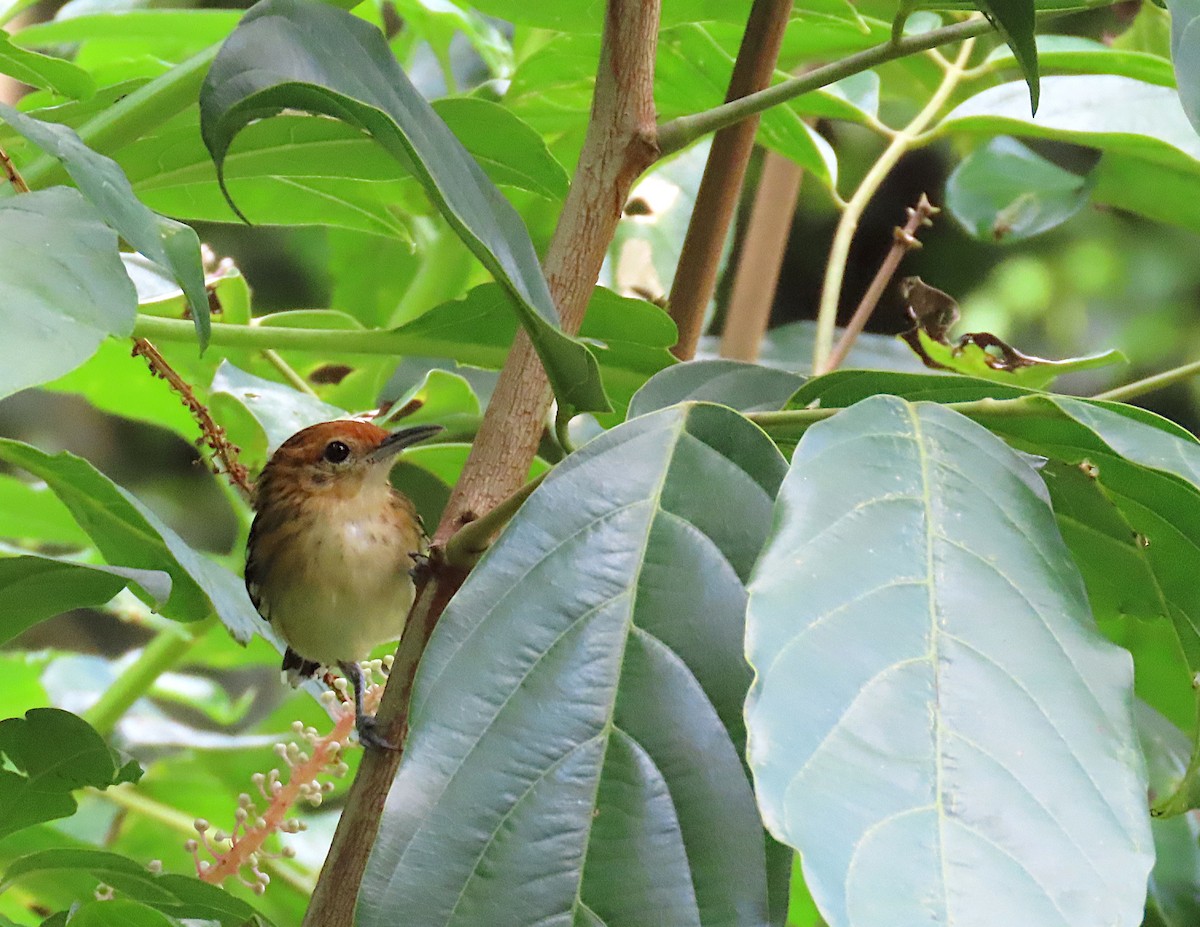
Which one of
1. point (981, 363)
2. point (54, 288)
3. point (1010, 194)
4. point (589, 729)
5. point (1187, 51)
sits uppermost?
point (1010, 194)

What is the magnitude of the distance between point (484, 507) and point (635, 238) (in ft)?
2.61

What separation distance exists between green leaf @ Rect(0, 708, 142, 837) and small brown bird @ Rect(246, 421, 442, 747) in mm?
518

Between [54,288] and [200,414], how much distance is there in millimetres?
394

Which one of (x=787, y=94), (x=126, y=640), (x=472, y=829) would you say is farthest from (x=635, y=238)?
(x=126, y=640)

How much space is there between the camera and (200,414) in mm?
889

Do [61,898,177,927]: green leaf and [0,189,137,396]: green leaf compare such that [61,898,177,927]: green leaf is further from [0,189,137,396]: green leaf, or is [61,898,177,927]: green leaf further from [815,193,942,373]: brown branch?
[815,193,942,373]: brown branch

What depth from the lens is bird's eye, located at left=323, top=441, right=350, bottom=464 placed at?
151cm

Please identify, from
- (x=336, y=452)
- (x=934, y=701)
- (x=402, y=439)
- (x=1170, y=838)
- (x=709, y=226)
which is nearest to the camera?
(x=934, y=701)

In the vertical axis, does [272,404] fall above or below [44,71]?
below

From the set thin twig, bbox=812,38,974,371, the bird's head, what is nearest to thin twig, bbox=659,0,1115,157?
thin twig, bbox=812,38,974,371

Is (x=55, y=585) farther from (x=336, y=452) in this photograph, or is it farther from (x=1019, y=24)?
(x=336, y=452)

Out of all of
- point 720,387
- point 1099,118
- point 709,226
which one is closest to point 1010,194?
point 1099,118

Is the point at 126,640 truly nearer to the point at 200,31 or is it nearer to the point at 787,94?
the point at 200,31

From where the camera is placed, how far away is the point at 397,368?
1.50 metres
